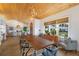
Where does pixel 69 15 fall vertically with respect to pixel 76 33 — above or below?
above

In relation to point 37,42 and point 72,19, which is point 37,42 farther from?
point 72,19

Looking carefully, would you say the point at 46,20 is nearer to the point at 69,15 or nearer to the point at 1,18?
the point at 69,15

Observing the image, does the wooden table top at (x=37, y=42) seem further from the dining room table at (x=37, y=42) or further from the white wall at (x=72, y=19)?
the white wall at (x=72, y=19)

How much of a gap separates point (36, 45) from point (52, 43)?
31 centimetres

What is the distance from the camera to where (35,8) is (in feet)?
9.98

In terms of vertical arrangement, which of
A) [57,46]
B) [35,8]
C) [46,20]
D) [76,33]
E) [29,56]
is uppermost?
[35,8]

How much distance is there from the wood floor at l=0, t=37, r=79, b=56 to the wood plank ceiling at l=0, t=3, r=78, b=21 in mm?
438

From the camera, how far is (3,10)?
3020mm

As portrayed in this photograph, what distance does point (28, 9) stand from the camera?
9.95ft

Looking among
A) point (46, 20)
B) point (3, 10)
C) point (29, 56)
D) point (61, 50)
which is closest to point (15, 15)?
point (3, 10)

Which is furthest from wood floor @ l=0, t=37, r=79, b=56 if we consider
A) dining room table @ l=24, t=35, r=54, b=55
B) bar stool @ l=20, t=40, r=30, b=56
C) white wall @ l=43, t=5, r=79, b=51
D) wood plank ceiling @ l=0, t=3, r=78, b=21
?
wood plank ceiling @ l=0, t=3, r=78, b=21

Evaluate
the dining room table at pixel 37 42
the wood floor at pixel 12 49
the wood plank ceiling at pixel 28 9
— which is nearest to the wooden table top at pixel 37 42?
the dining room table at pixel 37 42

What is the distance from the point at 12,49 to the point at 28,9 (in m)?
0.82

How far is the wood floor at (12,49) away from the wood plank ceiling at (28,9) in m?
0.44
